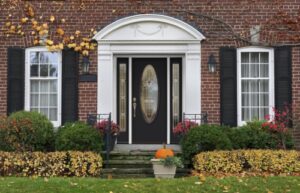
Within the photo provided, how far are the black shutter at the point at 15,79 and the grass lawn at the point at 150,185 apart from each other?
3634mm

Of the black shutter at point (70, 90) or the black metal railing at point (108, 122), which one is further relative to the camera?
the black shutter at point (70, 90)

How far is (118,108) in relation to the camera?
43.9ft

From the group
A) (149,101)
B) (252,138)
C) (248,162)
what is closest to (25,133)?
(149,101)

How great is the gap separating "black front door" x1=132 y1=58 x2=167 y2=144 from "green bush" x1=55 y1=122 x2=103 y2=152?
1.94 metres

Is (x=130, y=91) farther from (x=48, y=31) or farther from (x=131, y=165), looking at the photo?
(x=48, y=31)

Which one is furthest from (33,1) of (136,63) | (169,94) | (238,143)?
(238,143)

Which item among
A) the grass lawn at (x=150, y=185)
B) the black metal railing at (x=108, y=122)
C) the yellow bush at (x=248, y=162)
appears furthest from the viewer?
the black metal railing at (x=108, y=122)

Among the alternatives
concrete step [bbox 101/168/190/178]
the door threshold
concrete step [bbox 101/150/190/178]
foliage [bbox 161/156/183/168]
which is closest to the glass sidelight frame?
the door threshold

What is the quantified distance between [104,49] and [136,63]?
991 millimetres

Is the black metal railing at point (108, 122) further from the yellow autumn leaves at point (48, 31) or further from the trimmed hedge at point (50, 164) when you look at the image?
the yellow autumn leaves at point (48, 31)

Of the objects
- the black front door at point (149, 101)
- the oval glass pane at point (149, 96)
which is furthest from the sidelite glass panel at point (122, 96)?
the oval glass pane at point (149, 96)

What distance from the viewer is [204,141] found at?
448 inches

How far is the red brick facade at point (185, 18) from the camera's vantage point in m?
12.9

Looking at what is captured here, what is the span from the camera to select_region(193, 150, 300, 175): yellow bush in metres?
11.0
